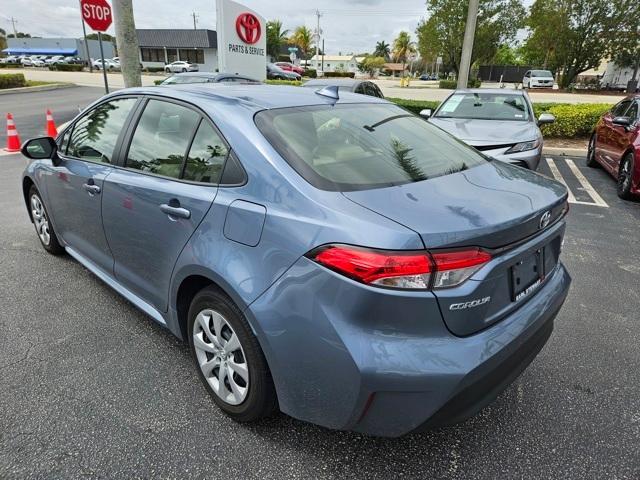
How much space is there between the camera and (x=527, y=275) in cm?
205

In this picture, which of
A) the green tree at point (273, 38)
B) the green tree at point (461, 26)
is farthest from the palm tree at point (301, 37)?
the green tree at point (461, 26)

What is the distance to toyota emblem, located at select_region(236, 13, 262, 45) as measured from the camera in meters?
11.8

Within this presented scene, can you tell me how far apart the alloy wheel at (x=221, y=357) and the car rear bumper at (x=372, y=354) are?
11.4 inches

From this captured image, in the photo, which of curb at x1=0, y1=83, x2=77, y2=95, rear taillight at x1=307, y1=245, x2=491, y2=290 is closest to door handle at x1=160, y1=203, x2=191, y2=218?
rear taillight at x1=307, y1=245, x2=491, y2=290

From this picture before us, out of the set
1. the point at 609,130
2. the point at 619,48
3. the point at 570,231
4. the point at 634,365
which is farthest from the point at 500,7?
the point at 634,365

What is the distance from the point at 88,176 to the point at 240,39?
10.0 meters

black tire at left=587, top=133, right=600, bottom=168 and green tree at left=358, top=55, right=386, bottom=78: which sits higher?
green tree at left=358, top=55, right=386, bottom=78

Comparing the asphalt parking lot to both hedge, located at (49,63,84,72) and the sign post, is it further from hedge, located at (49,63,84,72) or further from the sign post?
hedge, located at (49,63,84,72)

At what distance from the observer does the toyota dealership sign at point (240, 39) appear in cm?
1102

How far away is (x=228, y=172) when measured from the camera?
2170mm

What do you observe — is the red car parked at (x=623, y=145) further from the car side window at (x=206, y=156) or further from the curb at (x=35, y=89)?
the curb at (x=35, y=89)

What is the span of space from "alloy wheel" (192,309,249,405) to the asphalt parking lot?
19cm

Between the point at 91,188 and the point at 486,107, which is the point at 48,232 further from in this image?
the point at 486,107

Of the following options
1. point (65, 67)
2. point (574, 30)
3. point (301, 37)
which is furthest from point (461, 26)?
point (301, 37)
